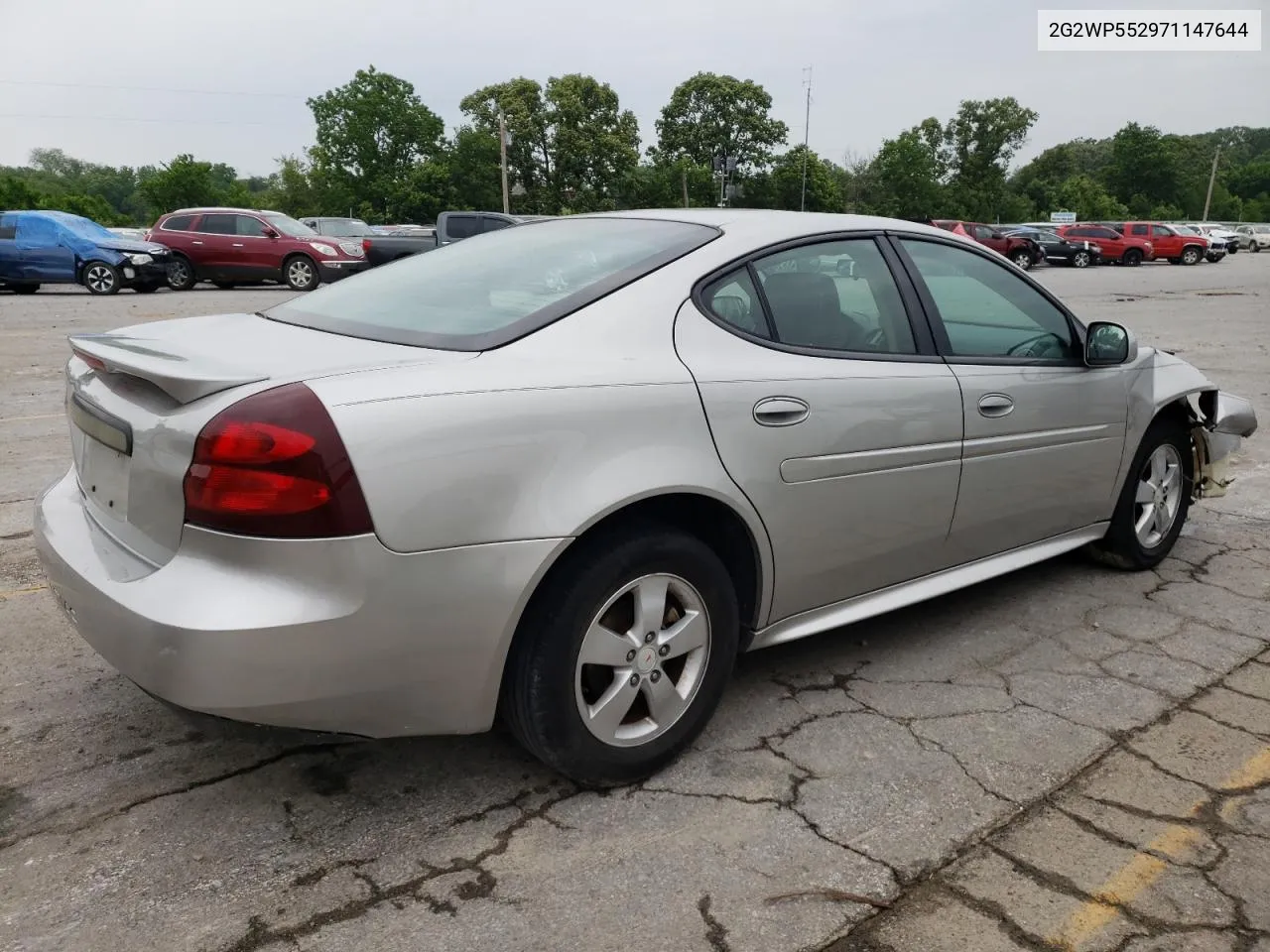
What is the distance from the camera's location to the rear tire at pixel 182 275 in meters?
19.1

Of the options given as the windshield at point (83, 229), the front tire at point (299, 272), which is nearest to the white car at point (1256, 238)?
the front tire at point (299, 272)

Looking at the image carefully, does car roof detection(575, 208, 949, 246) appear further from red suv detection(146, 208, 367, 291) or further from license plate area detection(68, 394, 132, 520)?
red suv detection(146, 208, 367, 291)

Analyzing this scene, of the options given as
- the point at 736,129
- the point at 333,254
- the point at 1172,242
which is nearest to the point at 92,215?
the point at 333,254

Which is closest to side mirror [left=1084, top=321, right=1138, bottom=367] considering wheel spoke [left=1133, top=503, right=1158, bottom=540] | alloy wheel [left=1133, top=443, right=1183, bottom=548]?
alloy wheel [left=1133, top=443, right=1183, bottom=548]

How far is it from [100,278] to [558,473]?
18633 mm

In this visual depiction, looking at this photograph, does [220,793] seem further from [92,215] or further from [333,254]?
[92,215]

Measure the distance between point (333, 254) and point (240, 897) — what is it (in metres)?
18.5

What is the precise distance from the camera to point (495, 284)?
2.90 meters

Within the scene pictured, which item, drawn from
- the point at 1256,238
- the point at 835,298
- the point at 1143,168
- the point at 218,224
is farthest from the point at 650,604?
the point at 1143,168

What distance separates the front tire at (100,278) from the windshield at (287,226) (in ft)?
9.79

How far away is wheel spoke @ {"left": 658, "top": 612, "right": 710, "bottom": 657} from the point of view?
261 centimetres

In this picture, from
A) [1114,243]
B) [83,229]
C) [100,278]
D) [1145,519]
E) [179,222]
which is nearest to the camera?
[1145,519]

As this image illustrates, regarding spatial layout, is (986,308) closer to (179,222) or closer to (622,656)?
(622,656)

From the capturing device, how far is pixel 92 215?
1992 inches
